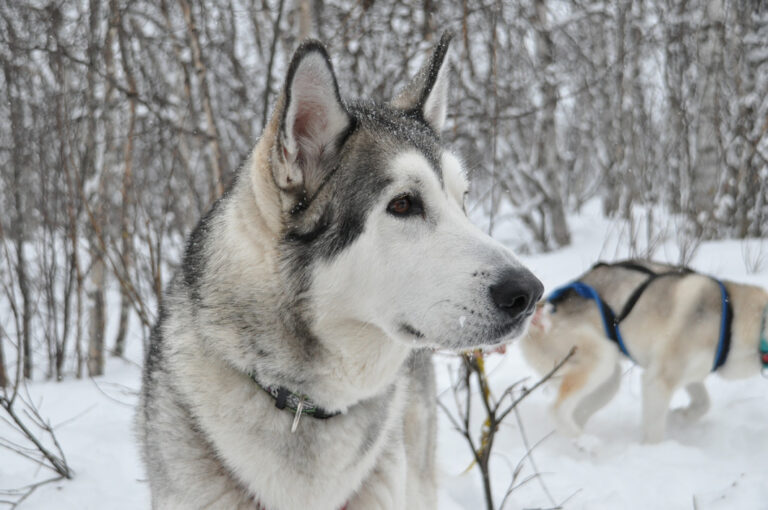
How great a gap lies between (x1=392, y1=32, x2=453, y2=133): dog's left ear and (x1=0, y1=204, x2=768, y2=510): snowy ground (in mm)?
1104

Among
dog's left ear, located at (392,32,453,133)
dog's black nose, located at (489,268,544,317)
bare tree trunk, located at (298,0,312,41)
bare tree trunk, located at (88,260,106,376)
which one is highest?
bare tree trunk, located at (298,0,312,41)

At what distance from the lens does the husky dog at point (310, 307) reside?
5.04ft

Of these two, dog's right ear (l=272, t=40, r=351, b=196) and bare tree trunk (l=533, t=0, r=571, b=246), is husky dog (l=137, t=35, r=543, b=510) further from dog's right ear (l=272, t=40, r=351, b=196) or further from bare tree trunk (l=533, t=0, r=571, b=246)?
bare tree trunk (l=533, t=0, r=571, b=246)

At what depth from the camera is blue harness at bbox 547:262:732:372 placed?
13.8 ft

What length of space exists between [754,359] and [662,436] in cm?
96

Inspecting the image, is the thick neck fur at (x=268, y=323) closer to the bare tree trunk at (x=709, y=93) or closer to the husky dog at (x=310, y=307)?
the husky dog at (x=310, y=307)

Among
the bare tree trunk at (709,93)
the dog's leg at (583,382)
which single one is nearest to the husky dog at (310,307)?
the dog's leg at (583,382)

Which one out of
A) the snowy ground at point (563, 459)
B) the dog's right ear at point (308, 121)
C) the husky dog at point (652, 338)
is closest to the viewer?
the dog's right ear at point (308, 121)

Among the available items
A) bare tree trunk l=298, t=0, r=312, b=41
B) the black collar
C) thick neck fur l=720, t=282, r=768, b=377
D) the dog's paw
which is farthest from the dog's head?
thick neck fur l=720, t=282, r=768, b=377

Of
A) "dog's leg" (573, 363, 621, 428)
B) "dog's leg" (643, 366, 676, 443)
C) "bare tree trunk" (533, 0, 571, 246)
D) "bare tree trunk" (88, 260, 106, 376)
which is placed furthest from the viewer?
"bare tree trunk" (533, 0, 571, 246)

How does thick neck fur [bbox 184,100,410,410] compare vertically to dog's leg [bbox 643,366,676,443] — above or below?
above

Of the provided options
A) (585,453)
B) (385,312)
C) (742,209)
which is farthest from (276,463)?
(742,209)

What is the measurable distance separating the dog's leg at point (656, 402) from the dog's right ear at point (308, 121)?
143 inches


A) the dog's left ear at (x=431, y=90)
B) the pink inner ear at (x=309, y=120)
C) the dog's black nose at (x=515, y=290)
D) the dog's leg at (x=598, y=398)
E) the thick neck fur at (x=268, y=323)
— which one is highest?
the dog's left ear at (x=431, y=90)
